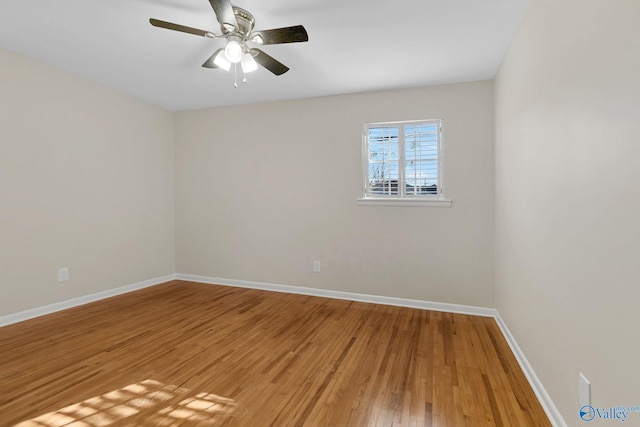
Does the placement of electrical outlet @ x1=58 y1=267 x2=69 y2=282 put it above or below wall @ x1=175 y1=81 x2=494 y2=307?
below

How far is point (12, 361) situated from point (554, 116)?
380cm

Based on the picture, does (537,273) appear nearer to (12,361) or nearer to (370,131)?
(370,131)

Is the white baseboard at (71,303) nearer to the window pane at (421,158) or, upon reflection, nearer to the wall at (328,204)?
the wall at (328,204)

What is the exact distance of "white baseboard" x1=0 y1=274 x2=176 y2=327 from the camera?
290cm

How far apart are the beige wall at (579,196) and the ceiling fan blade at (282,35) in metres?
1.35

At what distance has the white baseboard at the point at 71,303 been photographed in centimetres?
290

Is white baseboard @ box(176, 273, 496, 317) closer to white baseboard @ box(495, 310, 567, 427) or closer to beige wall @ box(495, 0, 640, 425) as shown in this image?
white baseboard @ box(495, 310, 567, 427)

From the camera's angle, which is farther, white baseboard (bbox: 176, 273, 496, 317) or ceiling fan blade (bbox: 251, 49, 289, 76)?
white baseboard (bbox: 176, 273, 496, 317)

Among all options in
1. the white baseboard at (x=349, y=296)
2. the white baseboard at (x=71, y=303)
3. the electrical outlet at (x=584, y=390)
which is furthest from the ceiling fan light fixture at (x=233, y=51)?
the white baseboard at (x=71, y=303)

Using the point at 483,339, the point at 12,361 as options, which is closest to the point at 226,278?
the point at 12,361

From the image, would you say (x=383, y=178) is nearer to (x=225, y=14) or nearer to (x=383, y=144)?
(x=383, y=144)

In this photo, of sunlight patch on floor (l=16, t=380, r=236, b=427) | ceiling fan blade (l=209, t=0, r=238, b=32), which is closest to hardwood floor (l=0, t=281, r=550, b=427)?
sunlight patch on floor (l=16, t=380, r=236, b=427)

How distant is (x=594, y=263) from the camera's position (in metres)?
1.21

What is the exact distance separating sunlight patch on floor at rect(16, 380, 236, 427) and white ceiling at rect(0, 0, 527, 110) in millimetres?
2493
